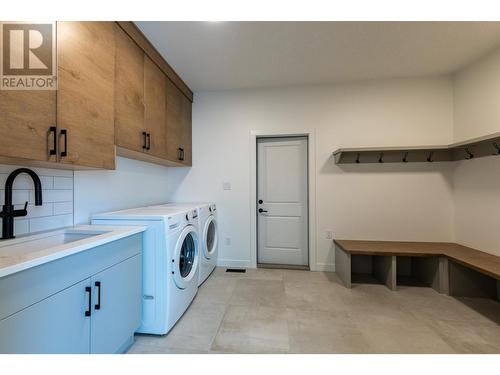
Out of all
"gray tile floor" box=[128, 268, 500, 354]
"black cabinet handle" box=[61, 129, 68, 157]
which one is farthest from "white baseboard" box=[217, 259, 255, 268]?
"black cabinet handle" box=[61, 129, 68, 157]

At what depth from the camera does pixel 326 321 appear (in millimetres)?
1879

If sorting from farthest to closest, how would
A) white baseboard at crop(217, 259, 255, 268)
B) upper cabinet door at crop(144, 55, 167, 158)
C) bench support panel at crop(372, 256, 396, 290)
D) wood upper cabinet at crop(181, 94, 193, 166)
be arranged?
white baseboard at crop(217, 259, 255, 268) → wood upper cabinet at crop(181, 94, 193, 166) → bench support panel at crop(372, 256, 396, 290) → upper cabinet door at crop(144, 55, 167, 158)

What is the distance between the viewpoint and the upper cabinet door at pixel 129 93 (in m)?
1.70

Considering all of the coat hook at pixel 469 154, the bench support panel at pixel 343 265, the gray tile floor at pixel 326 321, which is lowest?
the gray tile floor at pixel 326 321

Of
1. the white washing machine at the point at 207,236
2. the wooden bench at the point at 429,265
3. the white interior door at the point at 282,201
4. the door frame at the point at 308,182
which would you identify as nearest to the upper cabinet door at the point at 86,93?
the white washing machine at the point at 207,236

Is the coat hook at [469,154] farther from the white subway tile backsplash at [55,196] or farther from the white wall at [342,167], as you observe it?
the white subway tile backsplash at [55,196]

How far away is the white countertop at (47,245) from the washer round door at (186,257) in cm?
39

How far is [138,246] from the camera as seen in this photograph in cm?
162

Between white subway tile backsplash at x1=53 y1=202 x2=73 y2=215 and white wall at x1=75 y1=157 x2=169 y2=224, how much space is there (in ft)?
0.17

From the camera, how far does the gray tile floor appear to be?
158cm

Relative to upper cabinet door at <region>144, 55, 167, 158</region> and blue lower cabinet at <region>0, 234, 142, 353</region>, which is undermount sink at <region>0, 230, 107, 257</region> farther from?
upper cabinet door at <region>144, 55, 167, 158</region>

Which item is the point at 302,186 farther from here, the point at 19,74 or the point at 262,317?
the point at 19,74

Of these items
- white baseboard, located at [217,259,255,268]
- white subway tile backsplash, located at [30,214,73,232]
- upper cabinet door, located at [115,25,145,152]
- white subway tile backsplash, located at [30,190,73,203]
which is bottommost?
white baseboard, located at [217,259,255,268]
